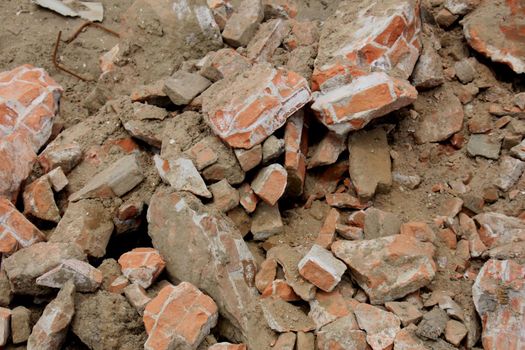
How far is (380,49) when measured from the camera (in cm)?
379

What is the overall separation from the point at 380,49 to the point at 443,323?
180 cm

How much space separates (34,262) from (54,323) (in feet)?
1.30

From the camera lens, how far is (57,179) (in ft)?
12.3

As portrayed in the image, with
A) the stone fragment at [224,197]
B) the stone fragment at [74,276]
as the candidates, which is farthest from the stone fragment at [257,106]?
the stone fragment at [74,276]

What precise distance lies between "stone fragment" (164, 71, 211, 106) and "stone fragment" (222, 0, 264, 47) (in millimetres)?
636

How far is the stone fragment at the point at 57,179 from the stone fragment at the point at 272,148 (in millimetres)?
1314

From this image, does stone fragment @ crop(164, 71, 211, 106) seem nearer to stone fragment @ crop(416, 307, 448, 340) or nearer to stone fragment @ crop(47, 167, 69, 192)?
stone fragment @ crop(47, 167, 69, 192)

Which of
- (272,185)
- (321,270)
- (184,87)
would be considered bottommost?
(321,270)

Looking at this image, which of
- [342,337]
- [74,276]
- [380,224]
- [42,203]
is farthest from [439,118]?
[42,203]

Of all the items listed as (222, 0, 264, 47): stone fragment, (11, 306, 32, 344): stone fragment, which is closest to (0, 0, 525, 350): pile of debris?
(11, 306, 32, 344): stone fragment

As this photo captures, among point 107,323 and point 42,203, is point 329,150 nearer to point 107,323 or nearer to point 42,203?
point 107,323

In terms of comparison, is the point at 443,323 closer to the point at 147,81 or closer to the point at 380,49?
the point at 380,49

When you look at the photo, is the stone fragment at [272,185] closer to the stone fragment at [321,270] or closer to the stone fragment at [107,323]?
the stone fragment at [321,270]

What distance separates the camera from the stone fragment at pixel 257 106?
347 centimetres
